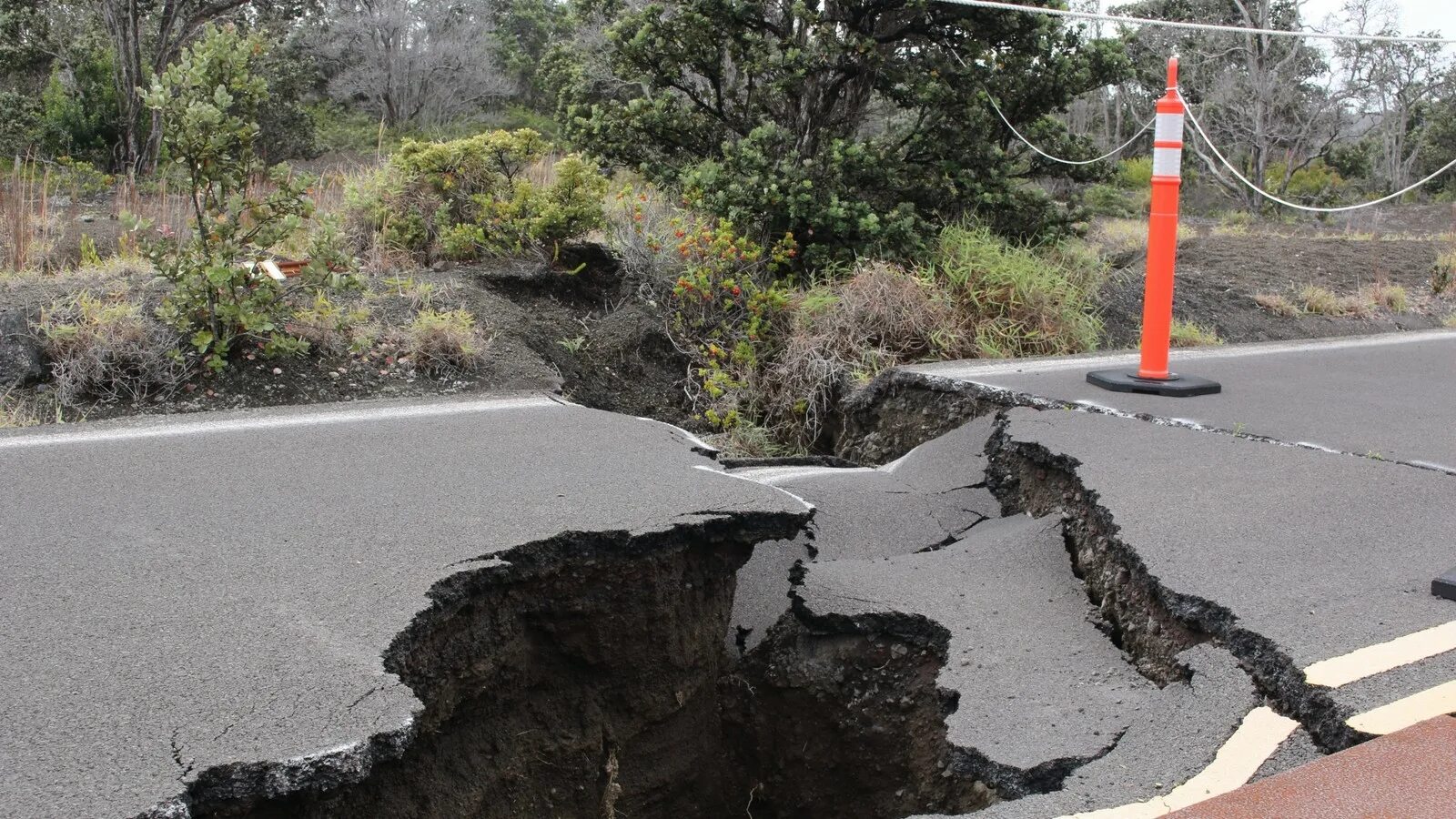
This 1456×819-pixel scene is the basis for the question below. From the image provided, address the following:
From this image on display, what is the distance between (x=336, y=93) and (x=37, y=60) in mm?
7800

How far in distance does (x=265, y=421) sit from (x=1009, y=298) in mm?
5177

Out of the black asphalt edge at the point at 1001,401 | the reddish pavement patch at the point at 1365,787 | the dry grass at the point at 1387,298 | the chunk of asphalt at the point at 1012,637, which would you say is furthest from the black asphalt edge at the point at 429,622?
the dry grass at the point at 1387,298

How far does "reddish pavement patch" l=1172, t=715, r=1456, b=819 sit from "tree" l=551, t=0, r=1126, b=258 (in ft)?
20.2

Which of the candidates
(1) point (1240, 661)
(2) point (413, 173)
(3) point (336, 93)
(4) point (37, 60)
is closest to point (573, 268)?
(2) point (413, 173)

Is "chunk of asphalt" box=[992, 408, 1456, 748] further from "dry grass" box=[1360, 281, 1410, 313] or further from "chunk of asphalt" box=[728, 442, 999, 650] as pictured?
"dry grass" box=[1360, 281, 1410, 313]

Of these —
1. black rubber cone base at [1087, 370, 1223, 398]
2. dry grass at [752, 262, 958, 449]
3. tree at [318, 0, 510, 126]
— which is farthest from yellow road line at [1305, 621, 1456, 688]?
tree at [318, 0, 510, 126]

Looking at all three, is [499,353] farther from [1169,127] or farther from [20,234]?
[1169,127]

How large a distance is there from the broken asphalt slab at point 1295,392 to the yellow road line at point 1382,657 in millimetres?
1972

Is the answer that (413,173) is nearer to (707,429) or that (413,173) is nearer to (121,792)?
(707,429)

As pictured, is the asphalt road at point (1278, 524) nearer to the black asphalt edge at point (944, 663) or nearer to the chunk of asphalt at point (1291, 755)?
the chunk of asphalt at point (1291, 755)

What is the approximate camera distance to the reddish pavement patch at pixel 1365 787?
8.04ft

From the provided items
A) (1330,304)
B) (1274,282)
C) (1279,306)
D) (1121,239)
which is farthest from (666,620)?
(1121,239)

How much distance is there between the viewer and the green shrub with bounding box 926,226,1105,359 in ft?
27.0

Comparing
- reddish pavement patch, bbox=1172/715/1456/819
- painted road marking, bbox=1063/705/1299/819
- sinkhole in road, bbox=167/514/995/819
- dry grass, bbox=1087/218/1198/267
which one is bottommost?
sinkhole in road, bbox=167/514/995/819
